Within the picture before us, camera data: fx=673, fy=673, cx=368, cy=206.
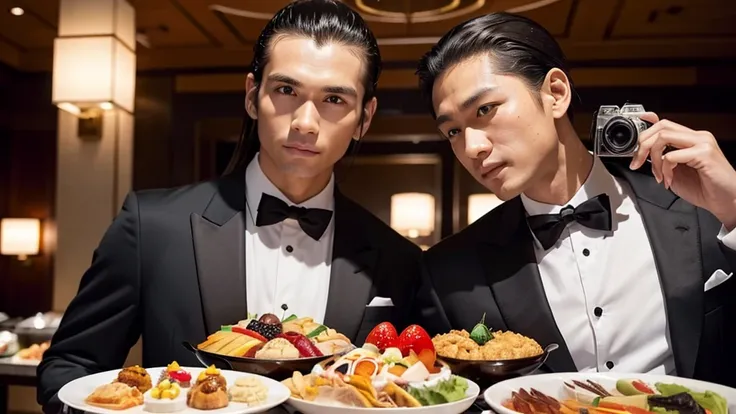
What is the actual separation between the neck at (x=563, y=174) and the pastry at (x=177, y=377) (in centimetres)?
133

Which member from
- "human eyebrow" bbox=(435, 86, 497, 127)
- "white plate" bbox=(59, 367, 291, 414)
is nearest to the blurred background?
"human eyebrow" bbox=(435, 86, 497, 127)

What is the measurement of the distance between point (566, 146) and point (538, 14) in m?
5.20

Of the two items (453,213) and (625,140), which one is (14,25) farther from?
(625,140)

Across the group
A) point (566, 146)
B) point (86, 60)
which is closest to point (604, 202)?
point (566, 146)

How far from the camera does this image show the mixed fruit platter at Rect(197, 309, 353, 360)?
1.63 metres

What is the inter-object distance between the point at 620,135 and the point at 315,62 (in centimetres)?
101

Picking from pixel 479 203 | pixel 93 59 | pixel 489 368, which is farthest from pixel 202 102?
pixel 489 368

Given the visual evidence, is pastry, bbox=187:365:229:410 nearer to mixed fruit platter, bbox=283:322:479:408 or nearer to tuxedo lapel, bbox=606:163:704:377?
mixed fruit platter, bbox=283:322:479:408

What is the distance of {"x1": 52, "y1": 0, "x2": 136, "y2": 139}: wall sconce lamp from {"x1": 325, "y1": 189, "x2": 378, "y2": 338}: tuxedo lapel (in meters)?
4.18

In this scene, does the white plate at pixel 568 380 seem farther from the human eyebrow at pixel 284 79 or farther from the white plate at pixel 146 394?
the human eyebrow at pixel 284 79

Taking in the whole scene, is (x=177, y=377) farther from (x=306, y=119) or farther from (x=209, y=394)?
(x=306, y=119)

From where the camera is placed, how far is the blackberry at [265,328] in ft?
5.78

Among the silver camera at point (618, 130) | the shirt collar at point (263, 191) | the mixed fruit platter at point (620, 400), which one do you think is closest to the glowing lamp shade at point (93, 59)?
the shirt collar at point (263, 191)

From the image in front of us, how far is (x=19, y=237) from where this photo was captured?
26.9ft
